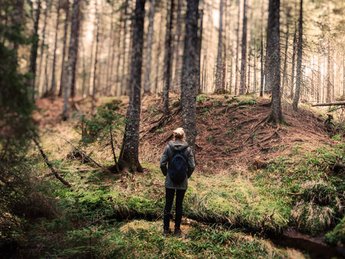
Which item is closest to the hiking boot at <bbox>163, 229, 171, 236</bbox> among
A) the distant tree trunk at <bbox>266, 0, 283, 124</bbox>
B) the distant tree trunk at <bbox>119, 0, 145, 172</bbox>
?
the distant tree trunk at <bbox>119, 0, 145, 172</bbox>

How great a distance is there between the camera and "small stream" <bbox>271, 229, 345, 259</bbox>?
22.0 feet

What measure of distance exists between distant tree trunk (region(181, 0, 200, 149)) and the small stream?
414cm

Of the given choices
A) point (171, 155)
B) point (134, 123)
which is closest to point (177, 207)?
point (171, 155)

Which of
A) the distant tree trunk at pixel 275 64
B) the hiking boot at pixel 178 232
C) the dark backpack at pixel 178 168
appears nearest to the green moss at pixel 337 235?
the hiking boot at pixel 178 232

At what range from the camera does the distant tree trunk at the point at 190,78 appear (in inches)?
416

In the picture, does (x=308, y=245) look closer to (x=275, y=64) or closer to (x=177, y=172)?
(x=177, y=172)

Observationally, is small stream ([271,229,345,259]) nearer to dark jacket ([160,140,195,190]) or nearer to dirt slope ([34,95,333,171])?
dark jacket ([160,140,195,190])

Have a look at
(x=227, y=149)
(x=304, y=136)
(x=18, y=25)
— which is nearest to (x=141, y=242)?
(x=18, y=25)

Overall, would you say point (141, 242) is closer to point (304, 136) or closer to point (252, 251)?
point (252, 251)

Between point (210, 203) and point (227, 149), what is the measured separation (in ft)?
12.7

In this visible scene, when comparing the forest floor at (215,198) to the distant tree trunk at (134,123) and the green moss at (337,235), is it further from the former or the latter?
the distant tree trunk at (134,123)

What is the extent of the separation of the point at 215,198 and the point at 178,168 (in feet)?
6.37

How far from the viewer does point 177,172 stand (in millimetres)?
7035

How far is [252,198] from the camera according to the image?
28.1 ft
